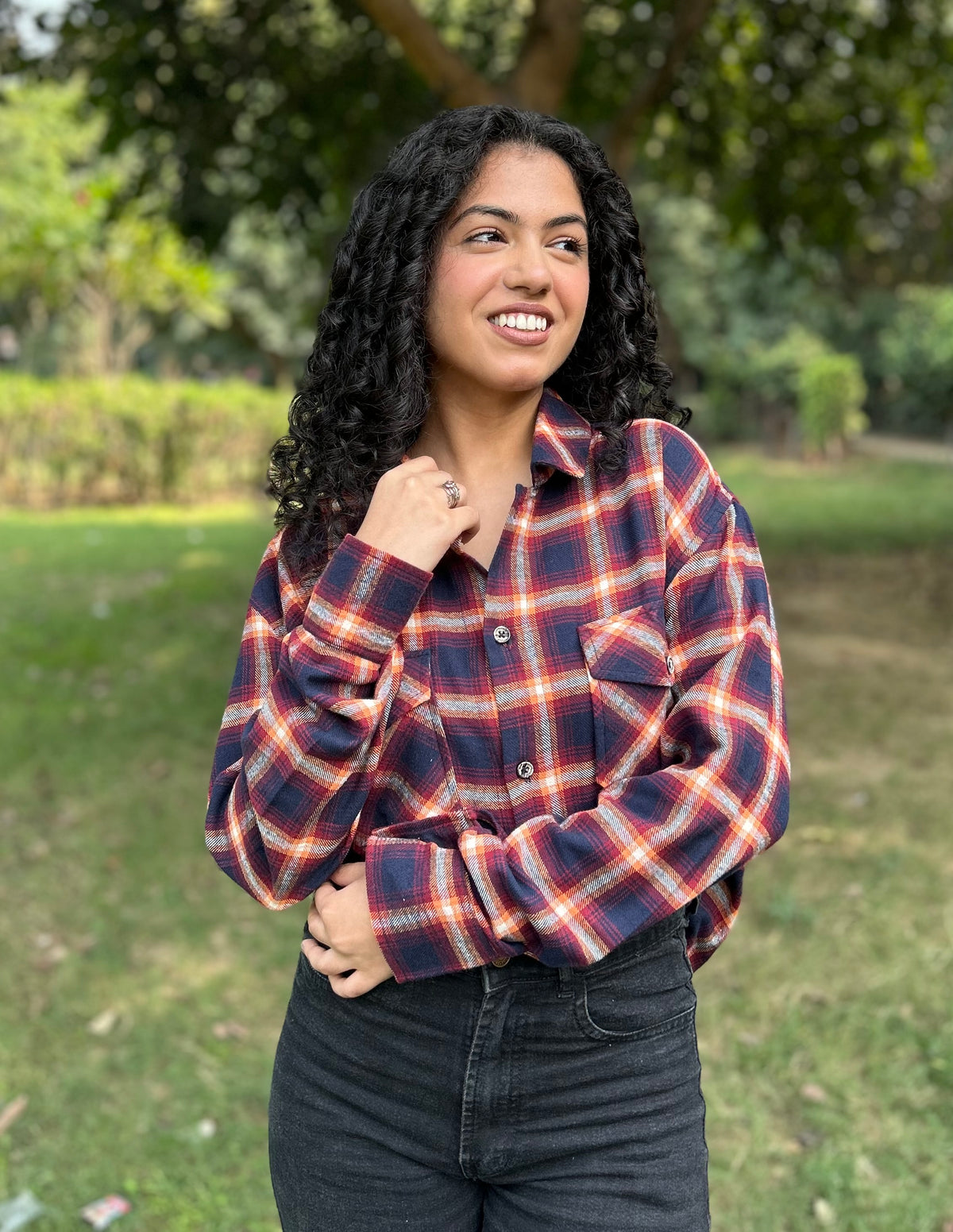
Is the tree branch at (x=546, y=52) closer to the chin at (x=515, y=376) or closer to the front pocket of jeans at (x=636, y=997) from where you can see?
the chin at (x=515, y=376)

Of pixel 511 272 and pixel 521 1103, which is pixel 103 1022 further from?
pixel 511 272

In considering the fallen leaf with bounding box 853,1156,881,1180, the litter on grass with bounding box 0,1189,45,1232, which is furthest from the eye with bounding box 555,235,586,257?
the litter on grass with bounding box 0,1189,45,1232

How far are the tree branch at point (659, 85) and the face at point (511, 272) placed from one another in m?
5.48

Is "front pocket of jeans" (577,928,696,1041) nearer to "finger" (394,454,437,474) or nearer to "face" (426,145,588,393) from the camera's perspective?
"finger" (394,454,437,474)

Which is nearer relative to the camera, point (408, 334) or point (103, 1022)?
point (408, 334)

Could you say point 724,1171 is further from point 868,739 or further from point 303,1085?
point 868,739

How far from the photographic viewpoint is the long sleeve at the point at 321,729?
161 cm

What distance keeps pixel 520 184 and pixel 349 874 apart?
3.31 ft

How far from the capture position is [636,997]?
173 centimetres

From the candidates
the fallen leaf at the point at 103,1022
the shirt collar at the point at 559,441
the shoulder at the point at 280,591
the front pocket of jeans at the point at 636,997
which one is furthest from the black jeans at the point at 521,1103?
the fallen leaf at the point at 103,1022

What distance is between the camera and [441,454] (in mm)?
1949

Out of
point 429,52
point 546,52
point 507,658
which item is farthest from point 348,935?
point 546,52

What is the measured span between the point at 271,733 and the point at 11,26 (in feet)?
24.7

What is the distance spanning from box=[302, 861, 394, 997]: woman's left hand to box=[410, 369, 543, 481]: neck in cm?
62
